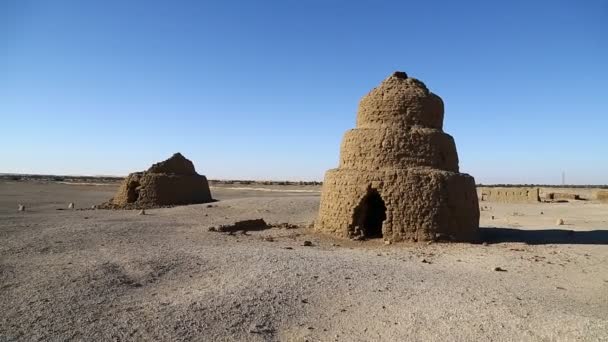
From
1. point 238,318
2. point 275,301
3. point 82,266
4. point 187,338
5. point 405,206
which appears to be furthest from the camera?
point 405,206

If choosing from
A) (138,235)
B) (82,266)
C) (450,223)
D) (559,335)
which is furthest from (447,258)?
(138,235)

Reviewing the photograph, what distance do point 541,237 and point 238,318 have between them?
11126 millimetres

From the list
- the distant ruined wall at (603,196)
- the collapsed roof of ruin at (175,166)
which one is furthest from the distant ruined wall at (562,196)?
the collapsed roof of ruin at (175,166)

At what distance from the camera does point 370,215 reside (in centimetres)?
1374

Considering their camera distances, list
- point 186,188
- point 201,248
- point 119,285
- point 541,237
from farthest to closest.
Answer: point 186,188
point 541,237
point 201,248
point 119,285

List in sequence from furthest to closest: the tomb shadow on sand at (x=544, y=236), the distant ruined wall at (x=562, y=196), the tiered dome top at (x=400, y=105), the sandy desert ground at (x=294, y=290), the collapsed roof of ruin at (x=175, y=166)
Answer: the distant ruined wall at (x=562, y=196)
the collapsed roof of ruin at (x=175, y=166)
the tiered dome top at (x=400, y=105)
the tomb shadow on sand at (x=544, y=236)
the sandy desert ground at (x=294, y=290)

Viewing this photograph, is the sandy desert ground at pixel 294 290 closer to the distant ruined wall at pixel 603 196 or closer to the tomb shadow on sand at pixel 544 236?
the tomb shadow on sand at pixel 544 236

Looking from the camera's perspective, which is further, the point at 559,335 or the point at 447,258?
the point at 447,258

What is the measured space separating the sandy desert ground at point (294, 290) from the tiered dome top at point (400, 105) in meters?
3.70

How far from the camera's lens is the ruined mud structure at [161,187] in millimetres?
23531

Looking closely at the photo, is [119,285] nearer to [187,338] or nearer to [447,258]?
[187,338]

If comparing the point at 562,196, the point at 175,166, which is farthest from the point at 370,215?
the point at 562,196

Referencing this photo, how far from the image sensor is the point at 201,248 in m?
10.4

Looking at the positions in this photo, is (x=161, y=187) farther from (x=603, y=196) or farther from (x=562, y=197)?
(x=562, y=197)
